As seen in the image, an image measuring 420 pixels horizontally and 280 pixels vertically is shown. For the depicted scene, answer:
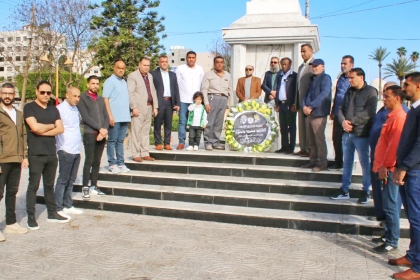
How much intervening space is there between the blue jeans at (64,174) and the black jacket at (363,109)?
407 centimetres

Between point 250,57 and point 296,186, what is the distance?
385 cm

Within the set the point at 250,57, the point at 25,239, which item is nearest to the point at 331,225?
the point at 25,239

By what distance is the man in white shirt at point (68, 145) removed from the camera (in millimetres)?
5973

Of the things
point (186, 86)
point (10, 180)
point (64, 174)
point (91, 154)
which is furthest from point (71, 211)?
point (186, 86)

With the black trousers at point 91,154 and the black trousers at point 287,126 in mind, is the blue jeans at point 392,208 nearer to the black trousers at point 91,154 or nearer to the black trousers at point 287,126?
the black trousers at point 287,126

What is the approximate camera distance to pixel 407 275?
13.0 feet

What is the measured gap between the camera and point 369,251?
190 inches

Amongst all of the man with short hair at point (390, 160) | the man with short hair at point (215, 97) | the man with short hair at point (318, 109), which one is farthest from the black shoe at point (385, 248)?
the man with short hair at point (215, 97)

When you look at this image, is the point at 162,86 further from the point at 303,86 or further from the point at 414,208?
the point at 414,208

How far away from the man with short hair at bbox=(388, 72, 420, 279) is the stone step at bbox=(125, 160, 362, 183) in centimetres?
249

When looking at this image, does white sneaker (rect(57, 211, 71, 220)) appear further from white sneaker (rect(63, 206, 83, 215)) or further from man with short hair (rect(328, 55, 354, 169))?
man with short hair (rect(328, 55, 354, 169))

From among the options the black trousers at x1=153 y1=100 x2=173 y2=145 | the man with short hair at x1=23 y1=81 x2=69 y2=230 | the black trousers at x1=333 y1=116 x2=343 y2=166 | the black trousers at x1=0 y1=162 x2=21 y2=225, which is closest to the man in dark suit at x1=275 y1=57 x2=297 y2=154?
the black trousers at x1=333 y1=116 x2=343 y2=166

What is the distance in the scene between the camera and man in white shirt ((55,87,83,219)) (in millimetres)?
5973

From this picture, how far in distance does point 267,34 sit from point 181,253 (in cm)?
558
